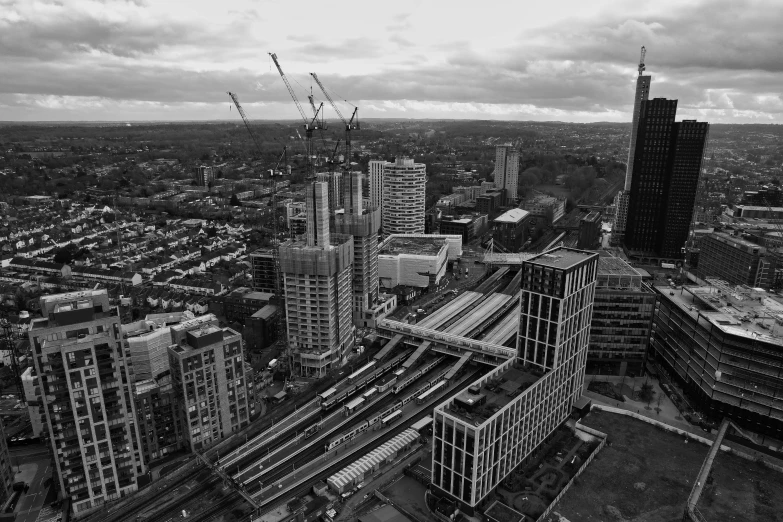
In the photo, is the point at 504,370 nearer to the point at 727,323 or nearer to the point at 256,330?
the point at 727,323

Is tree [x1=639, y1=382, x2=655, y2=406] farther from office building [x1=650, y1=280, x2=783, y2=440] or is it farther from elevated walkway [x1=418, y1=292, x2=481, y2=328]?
elevated walkway [x1=418, y1=292, x2=481, y2=328]

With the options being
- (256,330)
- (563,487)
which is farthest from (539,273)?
(256,330)

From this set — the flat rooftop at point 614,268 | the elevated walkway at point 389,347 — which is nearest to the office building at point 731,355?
the flat rooftop at point 614,268

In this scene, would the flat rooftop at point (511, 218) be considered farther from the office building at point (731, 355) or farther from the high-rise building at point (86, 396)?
the high-rise building at point (86, 396)

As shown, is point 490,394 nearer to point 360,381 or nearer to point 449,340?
point 360,381

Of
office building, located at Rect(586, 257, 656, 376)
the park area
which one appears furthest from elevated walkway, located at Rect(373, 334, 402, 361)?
the park area
